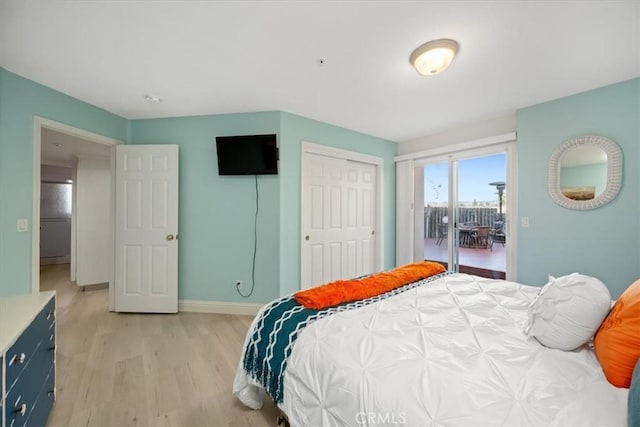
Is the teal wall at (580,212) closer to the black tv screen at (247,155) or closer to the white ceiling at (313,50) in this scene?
the white ceiling at (313,50)

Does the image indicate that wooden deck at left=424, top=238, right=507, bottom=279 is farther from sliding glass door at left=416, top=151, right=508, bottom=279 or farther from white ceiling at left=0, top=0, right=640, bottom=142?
white ceiling at left=0, top=0, right=640, bottom=142

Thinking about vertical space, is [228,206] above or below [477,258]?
above

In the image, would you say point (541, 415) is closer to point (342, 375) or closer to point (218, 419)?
point (342, 375)

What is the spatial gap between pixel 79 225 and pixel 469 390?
524 cm

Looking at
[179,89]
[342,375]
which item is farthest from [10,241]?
[342,375]

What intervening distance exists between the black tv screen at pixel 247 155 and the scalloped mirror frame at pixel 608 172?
287cm

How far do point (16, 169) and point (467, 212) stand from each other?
4739 mm

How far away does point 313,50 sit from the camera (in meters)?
1.86

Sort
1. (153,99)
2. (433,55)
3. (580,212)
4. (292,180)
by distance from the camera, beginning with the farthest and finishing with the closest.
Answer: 1. (292,180)
2. (153,99)
3. (580,212)
4. (433,55)

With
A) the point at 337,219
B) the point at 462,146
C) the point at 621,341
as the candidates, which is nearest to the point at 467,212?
the point at 462,146

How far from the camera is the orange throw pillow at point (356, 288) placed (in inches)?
59.1

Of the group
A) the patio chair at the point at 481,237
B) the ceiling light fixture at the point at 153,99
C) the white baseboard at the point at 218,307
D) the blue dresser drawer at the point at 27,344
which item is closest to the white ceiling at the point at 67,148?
the ceiling light fixture at the point at 153,99

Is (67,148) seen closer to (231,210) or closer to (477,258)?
(231,210)

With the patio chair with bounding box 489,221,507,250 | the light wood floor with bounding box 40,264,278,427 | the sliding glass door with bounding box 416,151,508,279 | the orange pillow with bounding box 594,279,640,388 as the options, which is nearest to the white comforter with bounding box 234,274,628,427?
the orange pillow with bounding box 594,279,640,388
